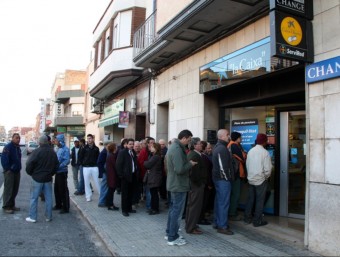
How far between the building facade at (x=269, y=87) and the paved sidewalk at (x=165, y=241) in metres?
0.73

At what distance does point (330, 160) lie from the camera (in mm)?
4844

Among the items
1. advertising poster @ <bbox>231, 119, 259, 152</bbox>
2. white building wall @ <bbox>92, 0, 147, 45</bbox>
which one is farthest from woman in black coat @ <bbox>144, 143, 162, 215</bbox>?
white building wall @ <bbox>92, 0, 147, 45</bbox>

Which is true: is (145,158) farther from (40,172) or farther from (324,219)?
(324,219)

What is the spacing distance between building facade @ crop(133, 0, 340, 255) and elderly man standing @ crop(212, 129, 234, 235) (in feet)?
4.36

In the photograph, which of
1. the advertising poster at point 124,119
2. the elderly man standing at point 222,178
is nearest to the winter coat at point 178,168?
the elderly man standing at point 222,178

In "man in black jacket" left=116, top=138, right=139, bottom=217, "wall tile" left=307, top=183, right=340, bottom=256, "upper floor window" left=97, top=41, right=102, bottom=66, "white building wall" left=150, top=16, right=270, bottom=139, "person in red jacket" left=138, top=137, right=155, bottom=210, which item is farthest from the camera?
"upper floor window" left=97, top=41, right=102, bottom=66

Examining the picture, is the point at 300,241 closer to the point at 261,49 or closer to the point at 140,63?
the point at 261,49

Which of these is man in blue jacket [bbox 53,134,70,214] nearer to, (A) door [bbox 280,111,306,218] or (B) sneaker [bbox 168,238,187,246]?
(B) sneaker [bbox 168,238,187,246]

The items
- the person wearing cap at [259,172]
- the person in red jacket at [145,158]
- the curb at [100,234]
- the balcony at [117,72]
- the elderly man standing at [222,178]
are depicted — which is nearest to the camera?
the curb at [100,234]

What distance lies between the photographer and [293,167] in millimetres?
7348

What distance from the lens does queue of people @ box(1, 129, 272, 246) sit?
18.3ft

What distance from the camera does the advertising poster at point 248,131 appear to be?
7914mm

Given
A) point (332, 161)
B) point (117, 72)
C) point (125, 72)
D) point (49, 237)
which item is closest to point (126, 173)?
point (49, 237)

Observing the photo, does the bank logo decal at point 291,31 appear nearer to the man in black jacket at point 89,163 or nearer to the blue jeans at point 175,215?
the blue jeans at point 175,215
